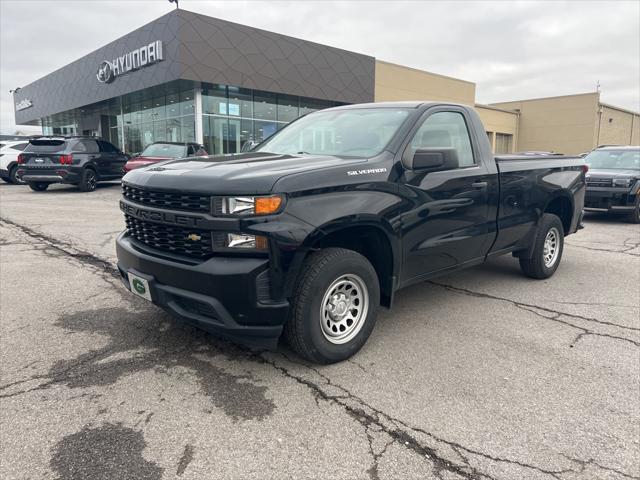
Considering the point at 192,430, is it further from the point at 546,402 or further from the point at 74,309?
the point at 74,309

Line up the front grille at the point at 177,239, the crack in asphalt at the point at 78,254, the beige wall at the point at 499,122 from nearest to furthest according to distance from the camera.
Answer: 1. the front grille at the point at 177,239
2. the crack in asphalt at the point at 78,254
3. the beige wall at the point at 499,122

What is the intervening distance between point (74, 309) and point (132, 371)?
159 cm

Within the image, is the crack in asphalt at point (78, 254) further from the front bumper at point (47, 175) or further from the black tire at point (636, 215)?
the black tire at point (636, 215)

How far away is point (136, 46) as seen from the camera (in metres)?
21.2

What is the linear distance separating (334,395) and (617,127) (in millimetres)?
47892

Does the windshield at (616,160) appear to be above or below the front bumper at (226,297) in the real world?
above

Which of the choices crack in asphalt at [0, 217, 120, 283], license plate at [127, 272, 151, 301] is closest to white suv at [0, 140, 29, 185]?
crack in asphalt at [0, 217, 120, 283]

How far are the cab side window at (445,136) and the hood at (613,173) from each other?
795 cm

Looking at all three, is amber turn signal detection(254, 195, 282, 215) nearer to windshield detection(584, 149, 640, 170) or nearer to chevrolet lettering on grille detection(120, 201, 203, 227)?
chevrolet lettering on grille detection(120, 201, 203, 227)

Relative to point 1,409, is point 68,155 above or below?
above

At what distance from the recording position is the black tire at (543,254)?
5535mm

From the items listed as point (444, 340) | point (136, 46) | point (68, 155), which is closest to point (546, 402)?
point (444, 340)

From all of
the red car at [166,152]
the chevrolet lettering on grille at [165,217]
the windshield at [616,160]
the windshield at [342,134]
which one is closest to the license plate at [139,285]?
the chevrolet lettering on grille at [165,217]

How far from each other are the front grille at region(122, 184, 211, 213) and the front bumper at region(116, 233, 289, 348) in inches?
13.5
